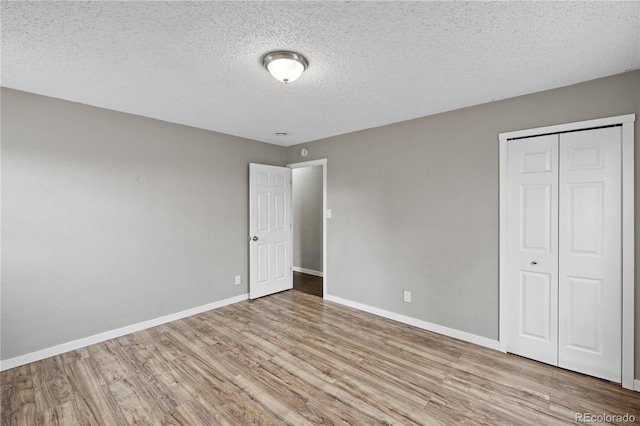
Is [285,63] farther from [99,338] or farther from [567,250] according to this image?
[99,338]

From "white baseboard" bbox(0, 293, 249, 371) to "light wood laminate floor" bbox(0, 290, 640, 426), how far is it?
0.30 ft

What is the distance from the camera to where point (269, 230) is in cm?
451

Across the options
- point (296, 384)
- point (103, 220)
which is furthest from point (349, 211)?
point (103, 220)

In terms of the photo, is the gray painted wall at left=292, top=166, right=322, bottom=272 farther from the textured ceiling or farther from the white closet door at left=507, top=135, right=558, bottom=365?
the white closet door at left=507, top=135, right=558, bottom=365

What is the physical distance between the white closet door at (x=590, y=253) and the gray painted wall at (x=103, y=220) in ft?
12.6

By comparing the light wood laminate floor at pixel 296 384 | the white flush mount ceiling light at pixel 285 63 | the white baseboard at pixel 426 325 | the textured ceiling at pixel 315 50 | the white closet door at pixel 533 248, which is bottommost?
the light wood laminate floor at pixel 296 384

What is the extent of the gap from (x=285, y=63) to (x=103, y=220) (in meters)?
2.57

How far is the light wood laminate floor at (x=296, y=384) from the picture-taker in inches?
76.0

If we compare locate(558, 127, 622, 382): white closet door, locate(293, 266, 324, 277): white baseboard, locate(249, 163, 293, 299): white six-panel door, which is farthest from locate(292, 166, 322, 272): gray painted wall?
locate(558, 127, 622, 382): white closet door

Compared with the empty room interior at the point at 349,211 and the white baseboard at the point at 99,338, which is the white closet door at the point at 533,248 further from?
the white baseboard at the point at 99,338

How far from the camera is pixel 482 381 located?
2.29m

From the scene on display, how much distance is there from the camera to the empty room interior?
5.88 feet

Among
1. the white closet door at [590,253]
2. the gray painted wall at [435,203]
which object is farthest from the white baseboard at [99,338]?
the white closet door at [590,253]

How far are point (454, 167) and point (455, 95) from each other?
76 centimetres
